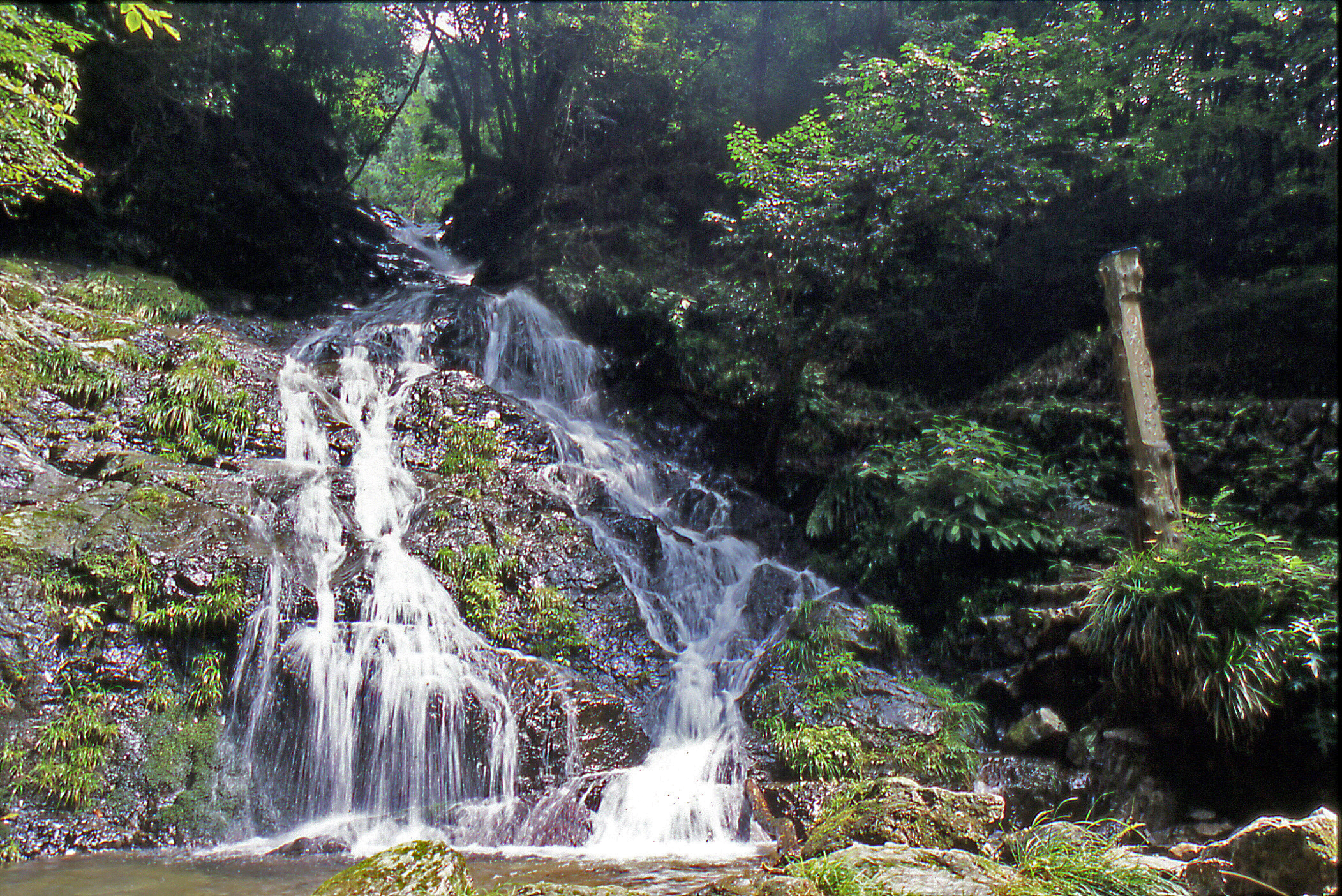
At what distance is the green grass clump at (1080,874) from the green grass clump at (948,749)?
1.95 meters

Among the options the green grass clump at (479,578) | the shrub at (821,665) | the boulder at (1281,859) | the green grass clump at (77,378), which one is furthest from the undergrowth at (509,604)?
the boulder at (1281,859)

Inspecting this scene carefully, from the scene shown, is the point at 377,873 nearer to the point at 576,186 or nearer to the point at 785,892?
the point at 785,892

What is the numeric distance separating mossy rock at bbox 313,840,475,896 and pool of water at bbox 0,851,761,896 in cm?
92

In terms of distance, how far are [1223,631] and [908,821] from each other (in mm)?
Answer: 2867

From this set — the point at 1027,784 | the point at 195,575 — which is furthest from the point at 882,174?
the point at 195,575

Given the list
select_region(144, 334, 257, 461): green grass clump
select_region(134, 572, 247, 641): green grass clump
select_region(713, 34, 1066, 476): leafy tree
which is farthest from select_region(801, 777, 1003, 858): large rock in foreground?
select_region(144, 334, 257, 461): green grass clump

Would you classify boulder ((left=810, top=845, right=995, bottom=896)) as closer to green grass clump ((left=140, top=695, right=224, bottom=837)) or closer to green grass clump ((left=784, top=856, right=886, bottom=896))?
green grass clump ((left=784, top=856, right=886, bottom=896))

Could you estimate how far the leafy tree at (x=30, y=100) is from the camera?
294 inches

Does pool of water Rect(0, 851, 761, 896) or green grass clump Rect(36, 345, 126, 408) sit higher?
green grass clump Rect(36, 345, 126, 408)

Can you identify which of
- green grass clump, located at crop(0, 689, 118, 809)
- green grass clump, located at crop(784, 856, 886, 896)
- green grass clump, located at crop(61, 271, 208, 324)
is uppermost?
green grass clump, located at crop(61, 271, 208, 324)

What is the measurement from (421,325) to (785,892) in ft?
36.9

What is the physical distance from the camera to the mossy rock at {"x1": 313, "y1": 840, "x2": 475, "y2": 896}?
353 cm

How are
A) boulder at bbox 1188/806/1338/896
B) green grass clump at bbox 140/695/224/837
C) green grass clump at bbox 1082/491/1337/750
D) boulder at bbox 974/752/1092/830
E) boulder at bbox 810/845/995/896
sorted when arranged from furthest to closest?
boulder at bbox 974/752/1092/830 < green grass clump at bbox 140/695/224/837 < green grass clump at bbox 1082/491/1337/750 < boulder at bbox 810/845/995/896 < boulder at bbox 1188/806/1338/896

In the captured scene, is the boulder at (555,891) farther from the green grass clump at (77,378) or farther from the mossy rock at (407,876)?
the green grass clump at (77,378)
